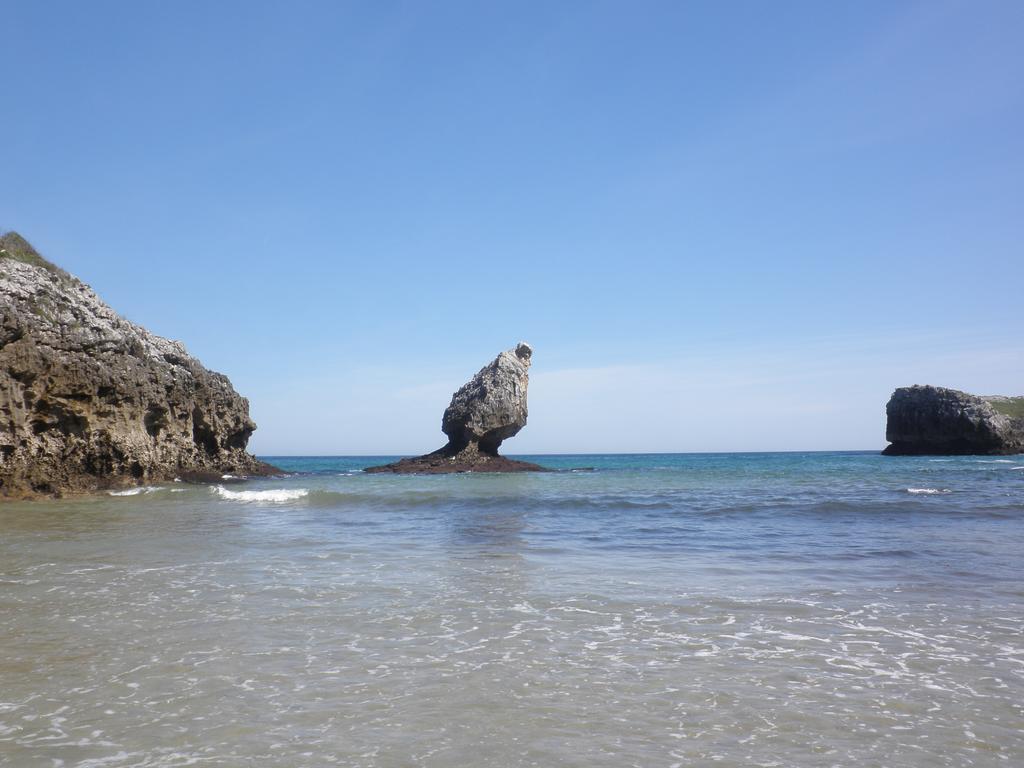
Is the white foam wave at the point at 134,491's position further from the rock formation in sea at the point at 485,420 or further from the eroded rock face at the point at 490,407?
the eroded rock face at the point at 490,407

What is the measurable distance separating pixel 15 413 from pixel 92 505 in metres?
3.99

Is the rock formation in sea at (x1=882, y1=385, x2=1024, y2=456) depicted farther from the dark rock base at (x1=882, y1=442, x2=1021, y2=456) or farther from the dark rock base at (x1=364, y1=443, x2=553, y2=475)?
the dark rock base at (x1=364, y1=443, x2=553, y2=475)

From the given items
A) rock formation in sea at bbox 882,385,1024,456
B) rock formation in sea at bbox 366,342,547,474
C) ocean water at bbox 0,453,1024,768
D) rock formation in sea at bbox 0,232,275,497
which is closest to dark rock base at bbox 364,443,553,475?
rock formation in sea at bbox 366,342,547,474

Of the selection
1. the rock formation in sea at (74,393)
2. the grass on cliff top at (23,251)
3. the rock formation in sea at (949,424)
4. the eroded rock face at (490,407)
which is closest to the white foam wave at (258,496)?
the rock formation in sea at (74,393)

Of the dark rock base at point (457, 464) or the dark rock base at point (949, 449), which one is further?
the dark rock base at point (949, 449)

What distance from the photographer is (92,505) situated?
69.2ft

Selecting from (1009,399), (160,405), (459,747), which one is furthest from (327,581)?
(1009,399)

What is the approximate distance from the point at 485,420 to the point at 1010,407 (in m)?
71.9

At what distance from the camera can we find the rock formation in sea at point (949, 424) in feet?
244

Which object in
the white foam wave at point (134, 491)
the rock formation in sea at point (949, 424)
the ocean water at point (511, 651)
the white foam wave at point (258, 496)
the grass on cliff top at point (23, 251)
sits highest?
the grass on cliff top at point (23, 251)

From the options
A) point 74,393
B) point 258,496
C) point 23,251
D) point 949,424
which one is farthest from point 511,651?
point 949,424

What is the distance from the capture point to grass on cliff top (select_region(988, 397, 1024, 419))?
7925 centimetres

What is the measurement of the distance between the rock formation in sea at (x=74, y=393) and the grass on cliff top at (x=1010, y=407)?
3257 inches

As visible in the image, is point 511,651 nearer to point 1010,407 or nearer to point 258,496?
point 258,496
